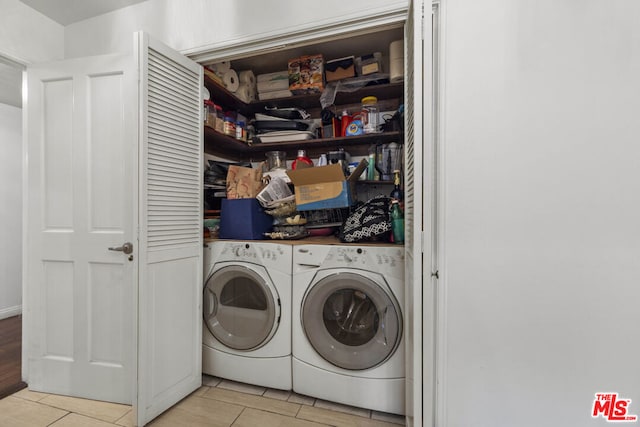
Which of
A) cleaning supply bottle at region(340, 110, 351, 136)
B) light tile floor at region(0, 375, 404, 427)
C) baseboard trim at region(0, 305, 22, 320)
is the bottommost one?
light tile floor at region(0, 375, 404, 427)

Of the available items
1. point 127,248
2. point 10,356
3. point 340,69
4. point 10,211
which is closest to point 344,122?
point 340,69

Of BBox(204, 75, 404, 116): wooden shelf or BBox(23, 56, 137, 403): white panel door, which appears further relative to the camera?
BBox(204, 75, 404, 116): wooden shelf

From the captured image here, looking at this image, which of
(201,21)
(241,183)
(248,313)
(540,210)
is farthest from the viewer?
(241,183)

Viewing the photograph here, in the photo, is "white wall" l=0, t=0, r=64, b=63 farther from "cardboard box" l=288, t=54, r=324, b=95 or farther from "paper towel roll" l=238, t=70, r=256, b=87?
"cardboard box" l=288, t=54, r=324, b=95

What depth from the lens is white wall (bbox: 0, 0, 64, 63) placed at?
1.62 meters

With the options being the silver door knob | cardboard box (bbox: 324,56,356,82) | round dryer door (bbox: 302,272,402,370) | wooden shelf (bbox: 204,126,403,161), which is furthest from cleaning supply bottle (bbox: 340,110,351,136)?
the silver door knob

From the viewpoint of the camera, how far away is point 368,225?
159cm

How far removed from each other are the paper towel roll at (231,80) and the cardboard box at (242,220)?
88cm

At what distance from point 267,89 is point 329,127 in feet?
1.89

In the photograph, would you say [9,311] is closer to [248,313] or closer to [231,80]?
[248,313]

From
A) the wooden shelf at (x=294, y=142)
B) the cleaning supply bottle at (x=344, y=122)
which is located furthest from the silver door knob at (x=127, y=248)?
the cleaning supply bottle at (x=344, y=122)

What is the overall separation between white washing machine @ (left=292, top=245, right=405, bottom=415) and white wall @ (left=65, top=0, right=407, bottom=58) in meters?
1.22

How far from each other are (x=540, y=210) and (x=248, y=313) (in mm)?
1626

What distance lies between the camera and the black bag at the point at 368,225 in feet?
5.18
